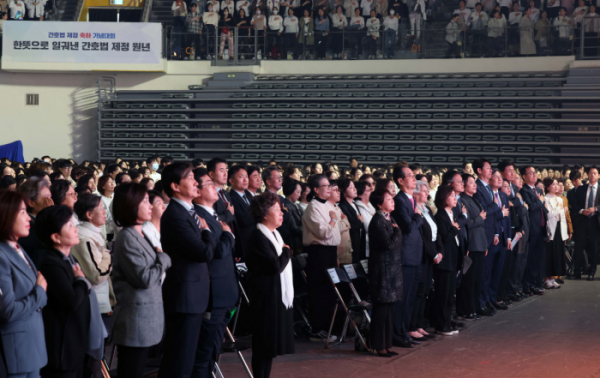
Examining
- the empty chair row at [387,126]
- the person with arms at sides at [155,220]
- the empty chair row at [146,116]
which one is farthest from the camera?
the empty chair row at [146,116]

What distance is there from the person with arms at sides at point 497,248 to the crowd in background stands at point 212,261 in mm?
17

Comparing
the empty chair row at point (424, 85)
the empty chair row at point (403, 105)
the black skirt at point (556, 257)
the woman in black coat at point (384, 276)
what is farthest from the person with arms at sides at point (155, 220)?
the empty chair row at point (424, 85)

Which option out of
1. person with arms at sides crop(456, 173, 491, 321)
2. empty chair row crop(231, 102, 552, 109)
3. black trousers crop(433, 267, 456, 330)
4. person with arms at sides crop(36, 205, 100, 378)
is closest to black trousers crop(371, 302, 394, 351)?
black trousers crop(433, 267, 456, 330)

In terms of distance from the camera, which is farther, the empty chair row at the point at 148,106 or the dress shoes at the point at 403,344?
the empty chair row at the point at 148,106

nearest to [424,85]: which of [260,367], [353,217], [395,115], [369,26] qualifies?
[395,115]

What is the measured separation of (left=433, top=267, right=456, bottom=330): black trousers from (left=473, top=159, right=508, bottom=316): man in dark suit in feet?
3.74

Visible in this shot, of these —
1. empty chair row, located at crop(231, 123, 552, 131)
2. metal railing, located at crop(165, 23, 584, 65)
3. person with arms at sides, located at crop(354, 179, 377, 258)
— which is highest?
metal railing, located at crop(165, 23, 584, 65)

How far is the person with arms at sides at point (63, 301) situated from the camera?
3.09m

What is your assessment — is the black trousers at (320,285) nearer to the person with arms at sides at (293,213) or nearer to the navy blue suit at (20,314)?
the person with arms at sides at (293,213)

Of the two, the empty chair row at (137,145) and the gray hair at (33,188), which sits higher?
the empty chair row at (137,145)

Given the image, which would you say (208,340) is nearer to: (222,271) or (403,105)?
(222,271)

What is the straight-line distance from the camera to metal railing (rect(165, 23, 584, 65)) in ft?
53.4

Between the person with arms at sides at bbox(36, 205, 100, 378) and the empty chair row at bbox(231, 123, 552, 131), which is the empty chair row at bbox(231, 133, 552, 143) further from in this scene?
the person with arms at sides at bbox(36, 205, 100, 378)

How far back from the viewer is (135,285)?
3482 mm
